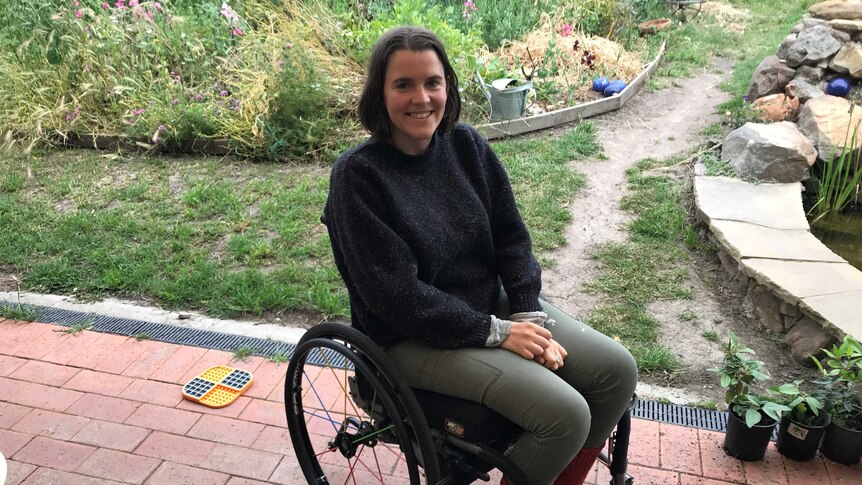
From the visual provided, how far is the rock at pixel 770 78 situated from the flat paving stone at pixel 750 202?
1518 mm

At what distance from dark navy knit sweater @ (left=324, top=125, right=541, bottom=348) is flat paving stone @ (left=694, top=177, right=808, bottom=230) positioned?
6.26ft

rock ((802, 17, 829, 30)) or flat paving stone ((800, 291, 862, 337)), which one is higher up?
rock ((802, 17, 829, 30))

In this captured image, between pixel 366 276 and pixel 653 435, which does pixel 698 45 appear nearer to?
pixel 653 435

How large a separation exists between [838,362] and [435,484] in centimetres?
146

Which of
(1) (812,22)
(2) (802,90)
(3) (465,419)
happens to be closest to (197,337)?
(3) (465,419)

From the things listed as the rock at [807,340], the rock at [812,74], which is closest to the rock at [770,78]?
the rock at [812,74]

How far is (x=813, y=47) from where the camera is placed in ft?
15.5

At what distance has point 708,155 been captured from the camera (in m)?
4.14

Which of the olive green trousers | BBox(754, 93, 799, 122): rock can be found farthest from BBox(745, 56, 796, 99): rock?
the olive green trousers

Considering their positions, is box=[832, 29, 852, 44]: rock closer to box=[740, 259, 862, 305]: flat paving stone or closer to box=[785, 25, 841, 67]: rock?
box=[785, 25, 841, 67]: rock

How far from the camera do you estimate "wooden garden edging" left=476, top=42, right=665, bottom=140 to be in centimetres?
486

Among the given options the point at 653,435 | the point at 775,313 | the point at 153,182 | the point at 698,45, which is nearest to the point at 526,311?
the point at 653,435

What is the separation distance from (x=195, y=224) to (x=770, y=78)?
4157mm

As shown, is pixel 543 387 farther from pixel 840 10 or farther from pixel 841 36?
pixel 840 10
